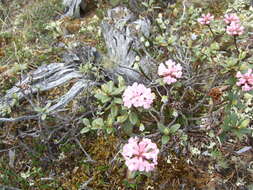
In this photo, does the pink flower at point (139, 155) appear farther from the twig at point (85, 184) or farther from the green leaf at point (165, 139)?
the twig at point (85, 184)

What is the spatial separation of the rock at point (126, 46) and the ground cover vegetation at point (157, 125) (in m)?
0.06

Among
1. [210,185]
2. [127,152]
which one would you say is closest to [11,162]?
[127,152]

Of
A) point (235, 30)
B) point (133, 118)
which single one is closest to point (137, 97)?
point (133, 118)

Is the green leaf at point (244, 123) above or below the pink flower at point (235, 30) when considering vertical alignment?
below

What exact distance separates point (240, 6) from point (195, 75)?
1.21 m

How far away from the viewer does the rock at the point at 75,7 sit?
13.0ft

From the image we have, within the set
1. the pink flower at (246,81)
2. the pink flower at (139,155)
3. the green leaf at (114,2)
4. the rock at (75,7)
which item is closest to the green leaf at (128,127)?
the pink flower at (139,155)

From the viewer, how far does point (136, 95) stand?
5.96 feet

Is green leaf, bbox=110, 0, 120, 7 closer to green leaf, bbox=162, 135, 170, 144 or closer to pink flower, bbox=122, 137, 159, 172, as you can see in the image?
green leaf, bbox=162, 135, 170, 144

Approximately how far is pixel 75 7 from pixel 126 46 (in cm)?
136

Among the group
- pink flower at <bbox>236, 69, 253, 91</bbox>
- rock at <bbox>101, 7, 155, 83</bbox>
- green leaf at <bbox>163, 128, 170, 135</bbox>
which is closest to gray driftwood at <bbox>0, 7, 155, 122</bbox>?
rock at <bbox>101, 7, 155, 83</bbox>

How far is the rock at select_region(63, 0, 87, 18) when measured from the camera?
3.95 meters

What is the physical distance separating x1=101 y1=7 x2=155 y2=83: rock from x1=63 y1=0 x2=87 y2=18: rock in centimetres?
100

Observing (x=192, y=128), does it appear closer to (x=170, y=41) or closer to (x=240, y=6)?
(x=170, y=41)
